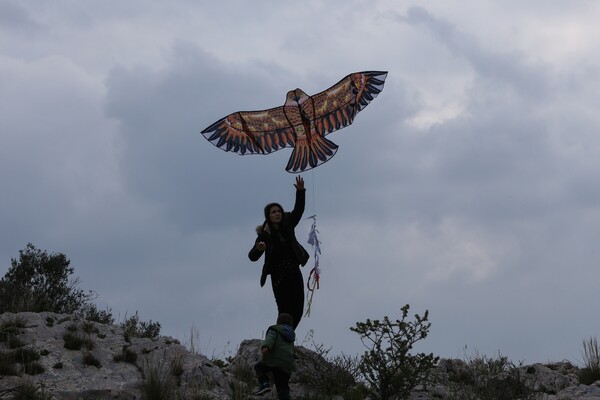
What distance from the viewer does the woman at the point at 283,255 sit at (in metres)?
9.59

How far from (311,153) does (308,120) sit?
51 cm

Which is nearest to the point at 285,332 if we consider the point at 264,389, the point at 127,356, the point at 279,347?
the point at 279,347

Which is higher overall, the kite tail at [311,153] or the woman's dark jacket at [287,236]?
the kite tail at [311,153]

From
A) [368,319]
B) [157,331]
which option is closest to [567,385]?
[368,319]

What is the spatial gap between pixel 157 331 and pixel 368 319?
8.09 meters

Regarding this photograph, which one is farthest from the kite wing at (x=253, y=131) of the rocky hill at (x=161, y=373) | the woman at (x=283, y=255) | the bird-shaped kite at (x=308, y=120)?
the rocky hill at (x=161, y=373)

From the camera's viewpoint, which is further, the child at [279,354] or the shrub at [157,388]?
the shrub at [157,388]

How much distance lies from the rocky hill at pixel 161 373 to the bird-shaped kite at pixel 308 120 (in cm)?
283

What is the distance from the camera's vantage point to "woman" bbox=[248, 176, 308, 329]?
959 centimetres

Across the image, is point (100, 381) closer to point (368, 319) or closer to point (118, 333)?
point (118, 333)

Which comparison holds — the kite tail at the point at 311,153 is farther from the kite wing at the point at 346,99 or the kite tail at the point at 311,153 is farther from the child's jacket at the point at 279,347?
the child's jacket at the point at 279,347

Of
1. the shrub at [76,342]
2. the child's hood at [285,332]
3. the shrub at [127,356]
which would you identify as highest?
the shrub at [76,342]

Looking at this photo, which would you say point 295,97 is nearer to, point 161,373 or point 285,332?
point 285,332

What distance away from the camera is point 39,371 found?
32.2 ft
